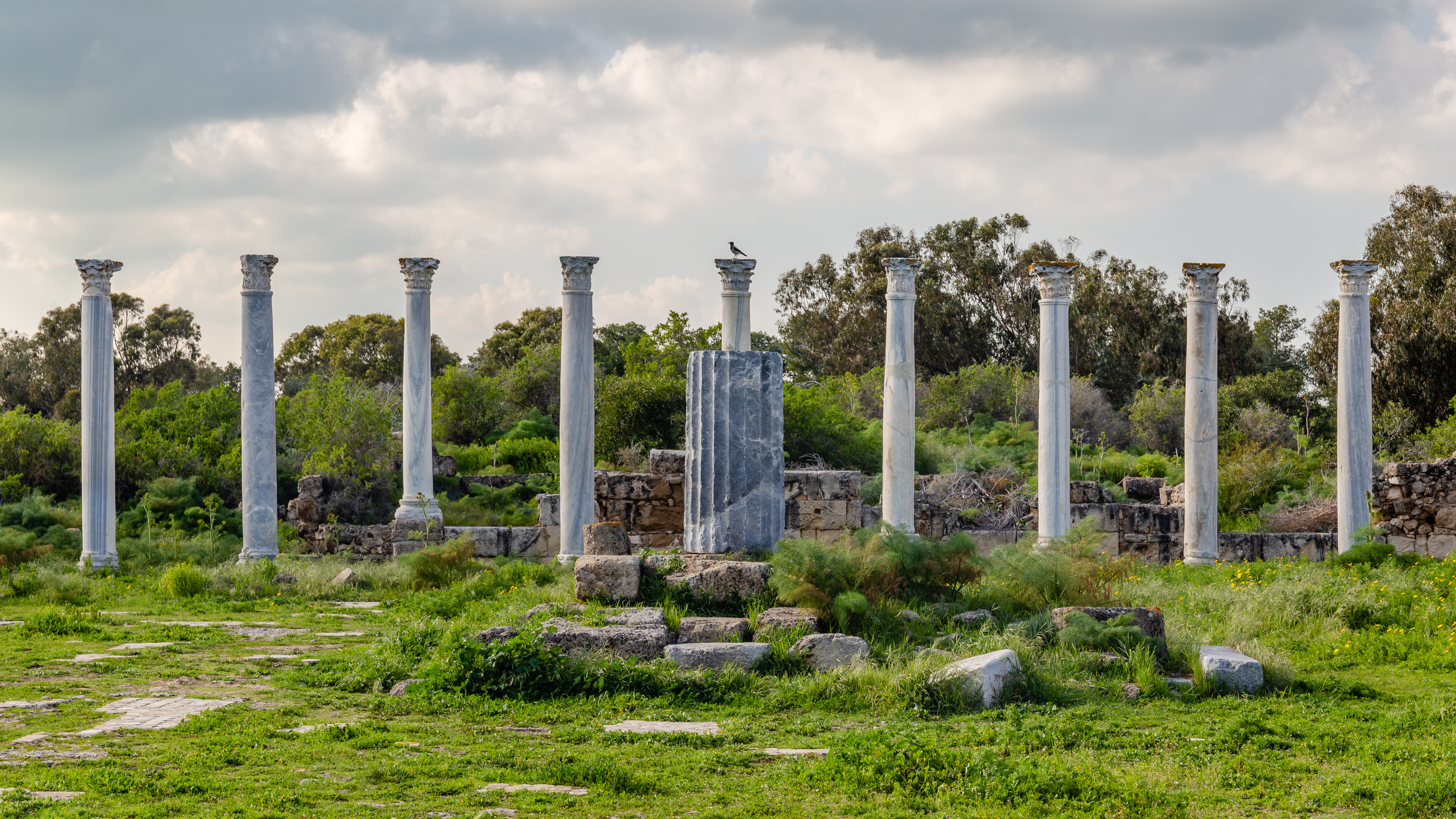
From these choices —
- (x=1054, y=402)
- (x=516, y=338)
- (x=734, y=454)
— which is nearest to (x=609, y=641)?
(x=734, y=454)

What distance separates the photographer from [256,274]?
67.1ft

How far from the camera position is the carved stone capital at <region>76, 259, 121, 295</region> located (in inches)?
821

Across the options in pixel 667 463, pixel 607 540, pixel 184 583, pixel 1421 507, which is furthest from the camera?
pixel 1421 507

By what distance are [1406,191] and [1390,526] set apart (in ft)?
66.7

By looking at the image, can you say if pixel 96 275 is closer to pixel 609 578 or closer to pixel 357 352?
pixel 609 578

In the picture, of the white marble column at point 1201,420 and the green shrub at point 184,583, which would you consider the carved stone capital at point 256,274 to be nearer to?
the green shrub at point 184,583

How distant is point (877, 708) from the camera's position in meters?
9.05

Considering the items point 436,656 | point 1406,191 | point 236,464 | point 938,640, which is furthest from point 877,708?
point 1406,191

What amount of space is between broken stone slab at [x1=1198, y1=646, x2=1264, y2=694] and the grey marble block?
455 centimetres

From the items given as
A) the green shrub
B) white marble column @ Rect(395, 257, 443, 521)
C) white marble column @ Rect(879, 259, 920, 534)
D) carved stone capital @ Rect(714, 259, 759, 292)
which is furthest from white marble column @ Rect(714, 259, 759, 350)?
the green shrub

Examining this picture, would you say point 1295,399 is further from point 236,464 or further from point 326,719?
point 326,719

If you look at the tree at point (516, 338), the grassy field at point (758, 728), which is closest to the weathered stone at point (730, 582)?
the grassy field at point (758, 728)

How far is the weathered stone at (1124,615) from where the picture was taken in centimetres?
1046

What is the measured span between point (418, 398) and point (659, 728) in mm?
13761
